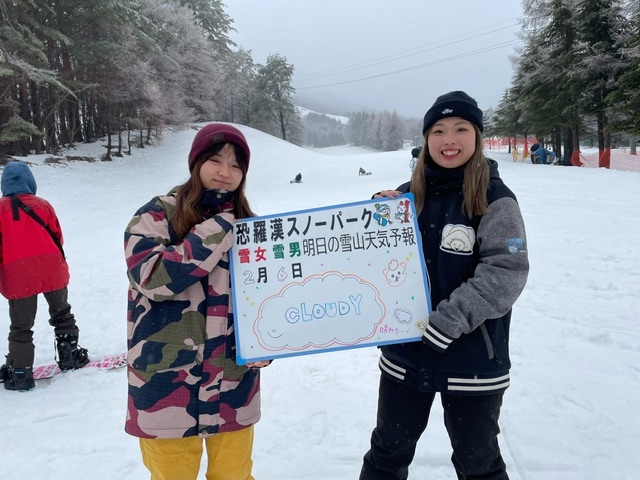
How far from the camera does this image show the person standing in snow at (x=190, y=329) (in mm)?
1687

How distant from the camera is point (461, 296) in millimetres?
1709

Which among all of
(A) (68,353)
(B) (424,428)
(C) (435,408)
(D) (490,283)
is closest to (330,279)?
(D) (490,283)

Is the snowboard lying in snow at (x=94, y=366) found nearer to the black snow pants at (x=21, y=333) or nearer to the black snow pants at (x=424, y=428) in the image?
the black snow pants at (x=21, y=333)

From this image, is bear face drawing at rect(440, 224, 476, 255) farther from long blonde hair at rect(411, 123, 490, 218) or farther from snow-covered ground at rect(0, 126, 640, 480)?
snow-covered ground at rect(0, 126, 640, 480)

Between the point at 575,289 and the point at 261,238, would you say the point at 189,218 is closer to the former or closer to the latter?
the point at 261,238

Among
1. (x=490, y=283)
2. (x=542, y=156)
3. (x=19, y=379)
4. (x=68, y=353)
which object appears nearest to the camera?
(x=490, y=283)

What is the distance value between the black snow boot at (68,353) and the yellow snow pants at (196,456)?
259 centimetres

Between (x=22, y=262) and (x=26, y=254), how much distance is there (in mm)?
81

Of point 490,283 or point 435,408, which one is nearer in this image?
point 490,283

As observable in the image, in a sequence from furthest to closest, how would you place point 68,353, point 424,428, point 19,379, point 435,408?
point 68,353
point 19,379
point 435,408
point 424,428

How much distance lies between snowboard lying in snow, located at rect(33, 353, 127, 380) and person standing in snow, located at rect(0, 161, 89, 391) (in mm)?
Result: 201

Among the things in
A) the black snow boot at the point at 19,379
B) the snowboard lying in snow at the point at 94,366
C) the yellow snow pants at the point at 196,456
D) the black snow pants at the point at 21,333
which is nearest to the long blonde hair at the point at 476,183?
the yellow snow pants at the point at 196,456

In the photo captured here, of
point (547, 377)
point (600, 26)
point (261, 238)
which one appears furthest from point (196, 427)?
point (600, 26)

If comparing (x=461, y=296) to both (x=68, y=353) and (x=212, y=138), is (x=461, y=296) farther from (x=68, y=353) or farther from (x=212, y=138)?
(x=68, y=353)
